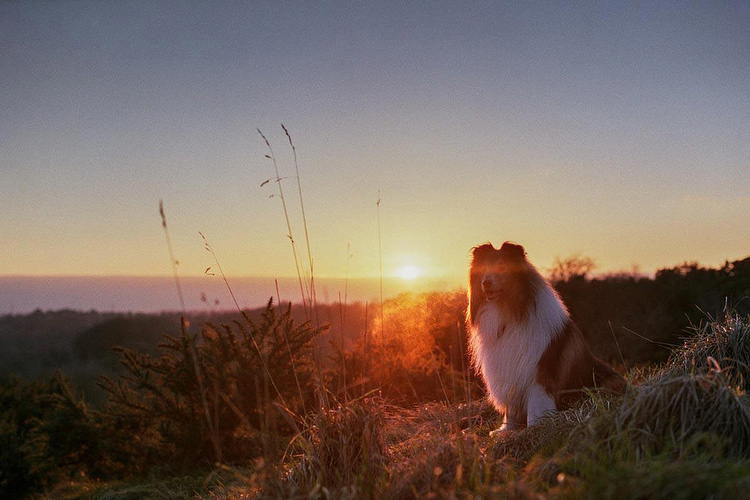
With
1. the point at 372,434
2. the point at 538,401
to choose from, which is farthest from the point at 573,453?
the point at 538,401

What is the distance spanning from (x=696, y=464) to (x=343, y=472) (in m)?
1.84

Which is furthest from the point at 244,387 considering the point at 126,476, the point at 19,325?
the point at 19,325

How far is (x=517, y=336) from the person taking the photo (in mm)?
5059

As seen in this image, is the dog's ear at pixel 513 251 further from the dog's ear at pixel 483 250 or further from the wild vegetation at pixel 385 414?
the wild vegetation at pixel 385 414

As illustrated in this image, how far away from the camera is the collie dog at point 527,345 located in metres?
4.93

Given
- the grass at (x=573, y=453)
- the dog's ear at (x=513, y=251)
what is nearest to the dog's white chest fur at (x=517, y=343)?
the dog's ear at (x=513, y=251)

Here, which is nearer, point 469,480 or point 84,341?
point 469,480

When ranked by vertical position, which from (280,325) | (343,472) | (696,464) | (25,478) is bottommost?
(25,478)

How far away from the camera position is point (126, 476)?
735 centimetres

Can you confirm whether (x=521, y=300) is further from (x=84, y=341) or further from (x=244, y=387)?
(x=84, y=341)

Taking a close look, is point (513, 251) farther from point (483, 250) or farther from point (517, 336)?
point (517, 336)

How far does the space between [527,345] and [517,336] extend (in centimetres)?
11

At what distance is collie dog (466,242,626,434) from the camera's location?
493cm

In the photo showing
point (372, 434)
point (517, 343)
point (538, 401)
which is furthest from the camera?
point (517, 343)
